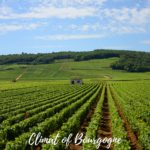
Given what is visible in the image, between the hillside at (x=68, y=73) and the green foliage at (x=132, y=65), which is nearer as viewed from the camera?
the hillside at (x=68, y=73)

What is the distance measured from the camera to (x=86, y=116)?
33094 millimetres

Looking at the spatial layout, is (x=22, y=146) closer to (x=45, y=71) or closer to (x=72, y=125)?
(x=72, y=125)

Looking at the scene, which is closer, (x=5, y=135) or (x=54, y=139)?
(x=54, y=139)

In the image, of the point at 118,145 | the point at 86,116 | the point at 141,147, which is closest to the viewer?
the point at 118,145

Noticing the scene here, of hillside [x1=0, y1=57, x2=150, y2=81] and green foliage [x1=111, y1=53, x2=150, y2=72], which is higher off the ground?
green foliage [x1=111, y1=53, x2=150, y2=72]

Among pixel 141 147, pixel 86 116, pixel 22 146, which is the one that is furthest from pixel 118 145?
pixel 86 116

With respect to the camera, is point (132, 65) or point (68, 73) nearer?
point (68, 73)

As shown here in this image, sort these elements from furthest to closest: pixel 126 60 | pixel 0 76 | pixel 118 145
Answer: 1. pixel 126 60
2. pixel 0 76
3. pixel 118 145

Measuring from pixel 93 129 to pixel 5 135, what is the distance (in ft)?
17.4

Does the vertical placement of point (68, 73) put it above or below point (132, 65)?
below

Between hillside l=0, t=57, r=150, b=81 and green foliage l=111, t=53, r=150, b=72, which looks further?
green foliage l=111, t=53, r=150, b=72

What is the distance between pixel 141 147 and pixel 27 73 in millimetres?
144775

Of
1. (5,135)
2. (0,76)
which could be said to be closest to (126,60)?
(0,76)

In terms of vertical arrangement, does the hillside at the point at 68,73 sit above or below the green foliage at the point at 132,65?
below
